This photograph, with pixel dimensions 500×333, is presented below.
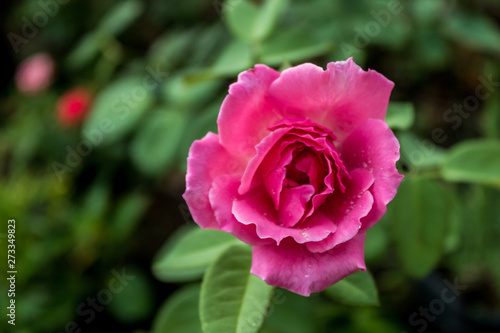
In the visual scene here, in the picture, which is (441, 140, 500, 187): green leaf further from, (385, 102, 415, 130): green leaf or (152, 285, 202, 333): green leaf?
(152, 285, 202, 333): green leaf

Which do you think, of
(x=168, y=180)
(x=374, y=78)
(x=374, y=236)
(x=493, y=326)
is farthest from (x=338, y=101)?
(x=168, y=180)

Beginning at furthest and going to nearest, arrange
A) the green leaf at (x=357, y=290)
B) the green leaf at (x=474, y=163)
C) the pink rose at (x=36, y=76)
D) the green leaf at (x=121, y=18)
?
1. the pink rose at (x=36, y=76)
2. the green leaf at (x=121, y=18)
3. the green leaf at (x=474, y=163)
4. the green leaf at (x=357, y=290)

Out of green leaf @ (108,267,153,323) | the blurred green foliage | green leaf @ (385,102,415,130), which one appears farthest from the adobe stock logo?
green leaf @ (385,102,415,130)

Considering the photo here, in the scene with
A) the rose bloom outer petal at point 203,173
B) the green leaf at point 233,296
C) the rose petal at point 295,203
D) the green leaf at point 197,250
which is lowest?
the green leaf at point 197,250

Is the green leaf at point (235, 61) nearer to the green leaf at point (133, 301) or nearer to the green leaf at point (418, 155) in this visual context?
the green leaf at point (418, 155)

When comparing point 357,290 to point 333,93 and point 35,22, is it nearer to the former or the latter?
point 333,93

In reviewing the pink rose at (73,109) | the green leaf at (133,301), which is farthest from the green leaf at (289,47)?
the pink rose at (73,109)

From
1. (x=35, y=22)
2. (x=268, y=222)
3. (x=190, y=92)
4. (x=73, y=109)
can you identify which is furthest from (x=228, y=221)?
(x=35, y=22)
